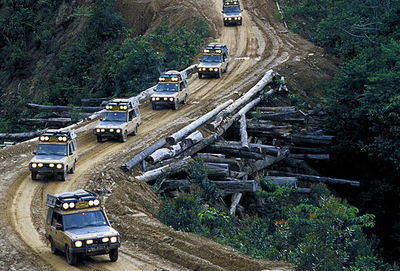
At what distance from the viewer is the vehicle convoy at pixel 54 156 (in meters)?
28.9

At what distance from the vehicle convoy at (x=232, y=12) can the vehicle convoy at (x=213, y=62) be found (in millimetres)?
16041

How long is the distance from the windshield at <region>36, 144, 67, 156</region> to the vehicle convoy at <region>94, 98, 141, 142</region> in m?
5.47

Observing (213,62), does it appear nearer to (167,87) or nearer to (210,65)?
(210,65)

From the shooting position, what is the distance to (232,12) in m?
68.7

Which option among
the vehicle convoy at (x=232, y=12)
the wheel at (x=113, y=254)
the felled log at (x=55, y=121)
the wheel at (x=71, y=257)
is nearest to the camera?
the wheel at (x=71, y=257)

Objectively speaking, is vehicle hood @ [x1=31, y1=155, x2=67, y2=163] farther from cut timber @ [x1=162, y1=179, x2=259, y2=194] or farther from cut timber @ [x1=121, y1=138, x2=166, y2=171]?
cut timber @ [x1=162, y1=179, x2=259, y2=194]

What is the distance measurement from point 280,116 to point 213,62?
A: 12.8 m

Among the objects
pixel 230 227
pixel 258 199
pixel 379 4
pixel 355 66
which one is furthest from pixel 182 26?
pixel 230 227

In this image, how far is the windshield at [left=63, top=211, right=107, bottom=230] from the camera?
20219mm

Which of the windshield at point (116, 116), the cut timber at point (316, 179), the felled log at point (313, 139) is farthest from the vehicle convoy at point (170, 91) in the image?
the cut timber at point (316, 179)

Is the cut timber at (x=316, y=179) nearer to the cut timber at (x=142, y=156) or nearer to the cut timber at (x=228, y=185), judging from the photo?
the cut timber at (x=142, y=156)

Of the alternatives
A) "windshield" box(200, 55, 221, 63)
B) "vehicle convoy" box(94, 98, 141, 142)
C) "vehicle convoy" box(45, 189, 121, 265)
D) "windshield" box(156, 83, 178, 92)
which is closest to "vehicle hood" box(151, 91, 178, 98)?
"windshield" box(156, 83, 178, 92)

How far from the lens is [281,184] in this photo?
112ft

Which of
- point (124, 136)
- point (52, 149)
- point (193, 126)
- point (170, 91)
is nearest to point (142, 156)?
point (124, 136)
